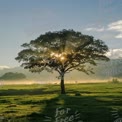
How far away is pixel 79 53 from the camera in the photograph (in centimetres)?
9625

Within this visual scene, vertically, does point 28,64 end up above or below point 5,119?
above

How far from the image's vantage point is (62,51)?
93.6 meters

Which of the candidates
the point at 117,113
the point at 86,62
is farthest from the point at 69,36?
the point at 117,113

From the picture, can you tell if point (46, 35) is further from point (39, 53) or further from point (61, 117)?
point (61, 117)

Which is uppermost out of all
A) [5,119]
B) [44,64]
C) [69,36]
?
[69,36]

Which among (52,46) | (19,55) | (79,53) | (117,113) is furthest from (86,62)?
(117,113)

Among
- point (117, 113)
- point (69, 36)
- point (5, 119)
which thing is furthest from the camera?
point (69, 36)

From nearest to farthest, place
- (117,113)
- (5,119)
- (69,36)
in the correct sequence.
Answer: (5,119)
(117,113)
(69,36)

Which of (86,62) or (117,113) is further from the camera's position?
(86,62)

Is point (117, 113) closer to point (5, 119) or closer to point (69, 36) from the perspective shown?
point (5, 119)

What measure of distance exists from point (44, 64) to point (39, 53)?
329 centimetres

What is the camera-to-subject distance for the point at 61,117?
1529 inches

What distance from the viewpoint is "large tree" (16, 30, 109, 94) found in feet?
310

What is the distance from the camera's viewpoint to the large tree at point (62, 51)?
94438 mm
